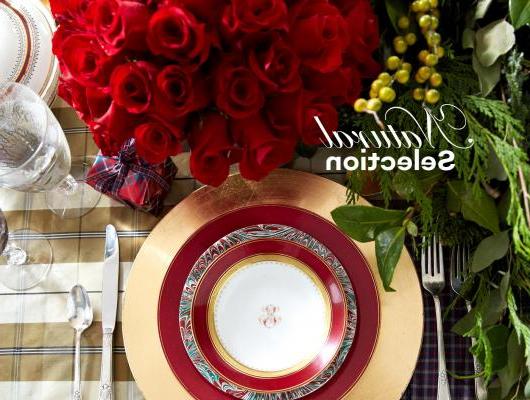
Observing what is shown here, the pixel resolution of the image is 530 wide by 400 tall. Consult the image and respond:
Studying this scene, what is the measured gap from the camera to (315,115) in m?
0.60

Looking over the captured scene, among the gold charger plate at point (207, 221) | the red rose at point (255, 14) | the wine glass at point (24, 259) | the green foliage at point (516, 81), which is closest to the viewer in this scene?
the red rose at point (255, 14)

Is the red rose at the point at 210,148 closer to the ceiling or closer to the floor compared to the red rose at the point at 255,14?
closer to the floor

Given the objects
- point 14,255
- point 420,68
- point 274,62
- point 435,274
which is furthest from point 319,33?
point 14,255

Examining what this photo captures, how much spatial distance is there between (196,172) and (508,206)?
1.11 ft

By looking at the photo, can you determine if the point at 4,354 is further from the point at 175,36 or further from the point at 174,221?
the point at 175,36

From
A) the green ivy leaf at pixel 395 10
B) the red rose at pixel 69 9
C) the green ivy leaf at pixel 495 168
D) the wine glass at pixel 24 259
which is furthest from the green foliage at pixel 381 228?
the wine glass at pixel 24 259

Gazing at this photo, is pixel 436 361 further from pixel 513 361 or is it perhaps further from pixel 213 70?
pixel 213 70

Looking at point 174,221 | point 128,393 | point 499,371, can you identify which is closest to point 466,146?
point 499,371

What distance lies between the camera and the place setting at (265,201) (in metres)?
0.58

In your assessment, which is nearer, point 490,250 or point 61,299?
point 490,250

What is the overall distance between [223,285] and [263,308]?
0.20 feet

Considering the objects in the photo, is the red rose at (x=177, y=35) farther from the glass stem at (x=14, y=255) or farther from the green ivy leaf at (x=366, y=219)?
the glass stem at (x=14, y=255)

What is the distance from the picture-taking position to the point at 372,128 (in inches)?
27.3

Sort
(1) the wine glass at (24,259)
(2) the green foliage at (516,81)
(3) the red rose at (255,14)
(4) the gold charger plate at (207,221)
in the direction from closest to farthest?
(3) the red rose at (255,14)
(2) the green foliage at (516,81)
(4) the gold charger plate at (207,221)
(1) the wine glass at (24,259)
